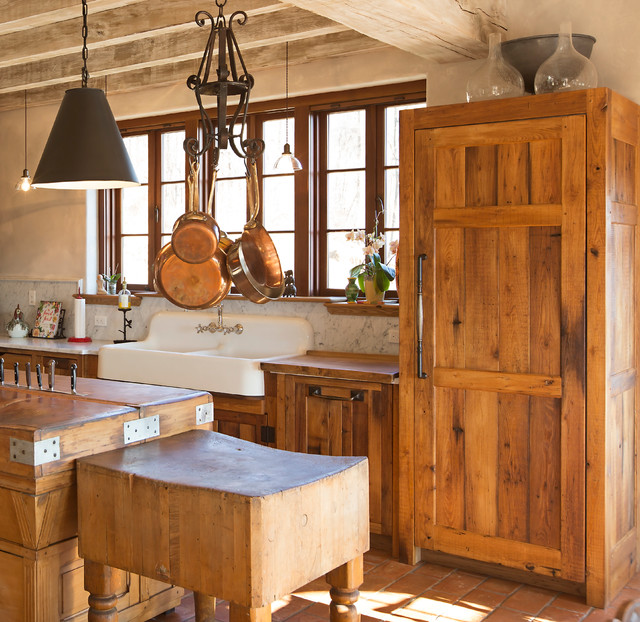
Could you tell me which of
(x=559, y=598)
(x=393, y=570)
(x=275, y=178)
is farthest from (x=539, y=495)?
(x=275, y=178)

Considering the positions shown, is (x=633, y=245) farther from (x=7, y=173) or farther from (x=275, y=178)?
(x=7, y=173)

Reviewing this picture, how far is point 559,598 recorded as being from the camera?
3477 mm

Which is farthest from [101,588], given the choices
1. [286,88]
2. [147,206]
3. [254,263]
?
[147,206]

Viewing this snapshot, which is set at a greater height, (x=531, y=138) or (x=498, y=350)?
(x=531, y=138)

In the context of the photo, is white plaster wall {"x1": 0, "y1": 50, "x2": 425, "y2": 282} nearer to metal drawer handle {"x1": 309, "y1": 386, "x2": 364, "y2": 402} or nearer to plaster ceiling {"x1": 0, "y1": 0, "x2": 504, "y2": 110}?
plaster ceiling {"x1": 0, "y1": 0, "x2": 504, "y2": 110}

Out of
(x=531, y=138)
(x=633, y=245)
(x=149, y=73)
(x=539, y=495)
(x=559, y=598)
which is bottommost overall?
(x=559, y=598)

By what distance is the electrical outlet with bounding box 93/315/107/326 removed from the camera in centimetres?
611

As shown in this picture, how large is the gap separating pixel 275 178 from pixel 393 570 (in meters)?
2.72

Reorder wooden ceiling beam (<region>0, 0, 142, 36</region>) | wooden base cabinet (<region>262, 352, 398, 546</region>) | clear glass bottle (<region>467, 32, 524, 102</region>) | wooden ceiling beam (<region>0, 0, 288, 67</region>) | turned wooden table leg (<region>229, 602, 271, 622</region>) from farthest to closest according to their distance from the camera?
1. wooden ceiling beam (<region>0, 0, 288, 67</region>)
2. wooden ceiling beam (<region>0, 0, 142, 36</region>)
3. wooden base cabinet (<region>262, 352, 398, 546</region>)
4. clear glass bottle (<region>467, 32, 524, 102</region>)
5. turned wooden table leg (<region>229, 602, 271, 622</region>)

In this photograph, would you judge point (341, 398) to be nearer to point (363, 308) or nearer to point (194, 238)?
point (363, 308)

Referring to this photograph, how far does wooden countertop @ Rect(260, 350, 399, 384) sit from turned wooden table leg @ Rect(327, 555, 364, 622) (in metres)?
1.44

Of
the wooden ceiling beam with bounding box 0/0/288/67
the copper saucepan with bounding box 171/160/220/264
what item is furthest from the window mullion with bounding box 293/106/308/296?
the copper saucepan with bounding box 171/160/220/264

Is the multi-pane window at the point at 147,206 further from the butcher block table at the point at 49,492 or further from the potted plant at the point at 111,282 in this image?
the butcher block table at the point at 49,492

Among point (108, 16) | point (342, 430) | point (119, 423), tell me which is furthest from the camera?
point (108, 16)
